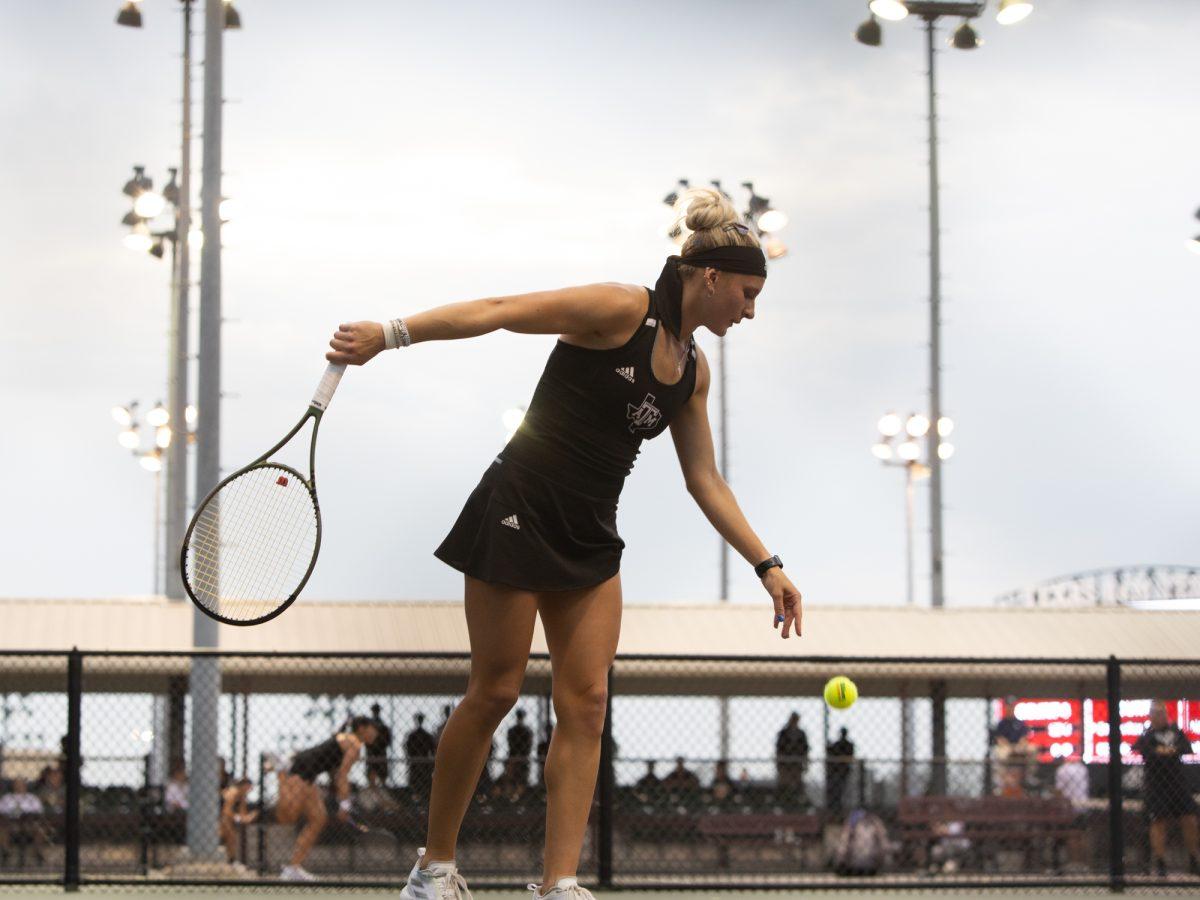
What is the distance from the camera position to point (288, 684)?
16094mm

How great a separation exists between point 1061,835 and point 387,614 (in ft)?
25.2

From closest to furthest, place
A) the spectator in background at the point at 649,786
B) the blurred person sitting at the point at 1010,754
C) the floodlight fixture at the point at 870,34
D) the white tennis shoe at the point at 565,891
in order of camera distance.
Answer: the white tennis shoe at the point at 565,891 < the spectator in background at the point at 649,786 < the blurred person sitting at the point at 1010,754 < the floodlight fixture at the point at 870,34

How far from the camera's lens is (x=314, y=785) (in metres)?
9.55

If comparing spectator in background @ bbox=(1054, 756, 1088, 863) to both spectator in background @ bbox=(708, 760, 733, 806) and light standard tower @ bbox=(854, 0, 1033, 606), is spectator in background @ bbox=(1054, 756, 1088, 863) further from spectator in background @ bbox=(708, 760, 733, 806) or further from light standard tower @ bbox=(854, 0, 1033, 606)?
light standard tower @ bbox=(854, 0, 1033, 606)

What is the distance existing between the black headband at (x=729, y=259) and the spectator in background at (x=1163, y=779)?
23.5ft

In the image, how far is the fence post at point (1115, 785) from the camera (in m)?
7.66

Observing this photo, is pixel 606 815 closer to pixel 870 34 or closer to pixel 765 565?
pixel 765 565

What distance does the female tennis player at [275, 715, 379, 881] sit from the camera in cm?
917

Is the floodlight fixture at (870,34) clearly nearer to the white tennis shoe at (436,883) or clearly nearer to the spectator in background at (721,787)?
the spectator in background at (721,787)

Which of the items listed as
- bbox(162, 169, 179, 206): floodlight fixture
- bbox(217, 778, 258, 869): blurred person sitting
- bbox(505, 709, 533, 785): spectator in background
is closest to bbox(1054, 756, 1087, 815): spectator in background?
bbox(505, 709, 533, 785): spectator in background

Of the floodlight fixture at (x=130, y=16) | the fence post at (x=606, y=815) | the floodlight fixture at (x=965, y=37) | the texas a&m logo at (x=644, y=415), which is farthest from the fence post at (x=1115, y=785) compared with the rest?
the floodlight fixture at (x=965, y=37)

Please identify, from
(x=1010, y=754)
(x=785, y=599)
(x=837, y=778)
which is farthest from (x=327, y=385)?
(x=1010, y=754)

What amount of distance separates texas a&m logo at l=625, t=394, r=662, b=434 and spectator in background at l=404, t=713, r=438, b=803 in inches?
194

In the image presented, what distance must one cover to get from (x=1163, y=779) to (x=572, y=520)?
299 inches
